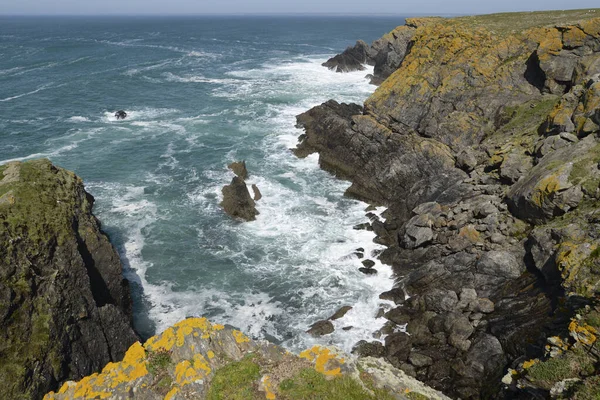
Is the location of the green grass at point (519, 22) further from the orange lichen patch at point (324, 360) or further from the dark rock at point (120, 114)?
the dark rock at point (120, 114)

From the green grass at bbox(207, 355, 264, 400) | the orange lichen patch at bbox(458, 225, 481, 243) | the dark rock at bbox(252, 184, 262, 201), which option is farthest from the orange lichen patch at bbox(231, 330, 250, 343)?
the dark rock at bbox(252, 184, 262, 201)

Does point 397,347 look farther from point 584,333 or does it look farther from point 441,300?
point 584,333

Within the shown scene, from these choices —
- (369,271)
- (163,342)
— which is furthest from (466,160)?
(163,342)

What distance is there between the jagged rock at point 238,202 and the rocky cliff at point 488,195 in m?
12.1

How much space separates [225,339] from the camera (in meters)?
15.3

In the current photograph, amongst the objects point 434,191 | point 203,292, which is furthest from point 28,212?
point 434,191

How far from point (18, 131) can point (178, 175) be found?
103 feet

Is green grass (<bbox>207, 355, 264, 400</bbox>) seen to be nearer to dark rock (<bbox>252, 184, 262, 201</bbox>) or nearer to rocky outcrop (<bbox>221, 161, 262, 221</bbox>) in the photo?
rocky outcrop (<bbox>221, 161, 262, 221</bbox>)

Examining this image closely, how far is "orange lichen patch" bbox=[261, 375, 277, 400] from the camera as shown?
13.1 meters

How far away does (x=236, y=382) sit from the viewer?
1354 cm

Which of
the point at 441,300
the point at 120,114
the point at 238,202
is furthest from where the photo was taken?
the point at 120,114

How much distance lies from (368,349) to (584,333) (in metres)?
12.3

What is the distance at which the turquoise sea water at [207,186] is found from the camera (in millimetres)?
28969

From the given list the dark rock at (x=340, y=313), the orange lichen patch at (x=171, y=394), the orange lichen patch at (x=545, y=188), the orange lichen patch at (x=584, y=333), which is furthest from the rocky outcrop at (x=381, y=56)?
the orange lichen patch at (x=171, y=394)
